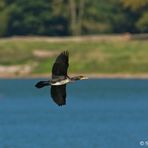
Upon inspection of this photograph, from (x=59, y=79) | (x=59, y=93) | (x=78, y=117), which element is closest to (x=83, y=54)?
(x=78, y=117)

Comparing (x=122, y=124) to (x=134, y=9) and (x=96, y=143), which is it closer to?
(x=96, y=143)

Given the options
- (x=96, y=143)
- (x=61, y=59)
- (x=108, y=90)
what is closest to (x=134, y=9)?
(x=108, y=90)

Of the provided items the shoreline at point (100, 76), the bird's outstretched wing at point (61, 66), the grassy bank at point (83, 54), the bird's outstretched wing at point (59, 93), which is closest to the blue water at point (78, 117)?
the shoreline at point (100, 76)

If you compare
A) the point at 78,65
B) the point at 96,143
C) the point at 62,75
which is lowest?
the point at 78,65

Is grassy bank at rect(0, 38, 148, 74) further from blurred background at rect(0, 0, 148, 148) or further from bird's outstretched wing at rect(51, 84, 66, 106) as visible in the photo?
bird's outstretched wing at rect(51, 84, 66, 106)

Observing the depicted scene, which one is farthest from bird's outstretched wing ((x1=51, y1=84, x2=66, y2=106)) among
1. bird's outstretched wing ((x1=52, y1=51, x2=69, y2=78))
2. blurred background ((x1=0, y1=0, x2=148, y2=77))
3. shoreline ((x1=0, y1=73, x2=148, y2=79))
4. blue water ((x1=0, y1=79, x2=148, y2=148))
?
blurred background ((x1=0, y1=0, x2=148, y2=77))

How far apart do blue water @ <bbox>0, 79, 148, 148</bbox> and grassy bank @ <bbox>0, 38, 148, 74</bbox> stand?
3.30 metres

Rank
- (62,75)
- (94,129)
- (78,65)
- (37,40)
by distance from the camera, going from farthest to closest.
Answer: (37,40)
(78,65)
(94,129)
(62,75)

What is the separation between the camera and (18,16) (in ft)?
373

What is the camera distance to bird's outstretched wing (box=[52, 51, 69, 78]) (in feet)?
104

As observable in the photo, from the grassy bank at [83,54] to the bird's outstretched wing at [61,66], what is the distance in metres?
64.2

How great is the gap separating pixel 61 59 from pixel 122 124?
75.9 feet

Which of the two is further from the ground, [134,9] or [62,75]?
[62,75]

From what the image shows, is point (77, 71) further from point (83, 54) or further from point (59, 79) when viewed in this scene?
point (59, 79)
